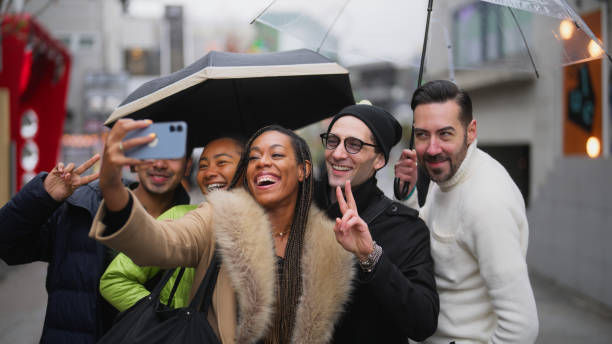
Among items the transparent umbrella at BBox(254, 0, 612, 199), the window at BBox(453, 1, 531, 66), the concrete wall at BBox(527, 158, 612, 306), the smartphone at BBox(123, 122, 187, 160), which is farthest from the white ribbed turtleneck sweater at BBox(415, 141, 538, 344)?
the window at BBox(453, 1, 531, 66)

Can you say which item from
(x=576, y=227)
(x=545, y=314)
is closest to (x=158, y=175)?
(x=545, y=314)

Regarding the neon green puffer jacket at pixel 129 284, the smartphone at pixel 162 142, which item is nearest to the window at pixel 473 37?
the neon green puffer jacket at pixel 129 284

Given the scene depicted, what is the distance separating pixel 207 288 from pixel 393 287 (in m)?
Result: 0.82

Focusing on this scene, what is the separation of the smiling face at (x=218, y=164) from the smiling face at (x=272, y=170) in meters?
0.42

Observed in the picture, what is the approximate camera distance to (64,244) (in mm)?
2707

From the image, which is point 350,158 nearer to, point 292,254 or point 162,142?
point 292,254

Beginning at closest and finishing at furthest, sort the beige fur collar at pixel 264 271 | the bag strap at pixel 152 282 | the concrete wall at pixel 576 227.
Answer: the beige fur collar at pixel 264 271 < the bag strap at pixel 152 282 < the concrete wall at pixel 576 227

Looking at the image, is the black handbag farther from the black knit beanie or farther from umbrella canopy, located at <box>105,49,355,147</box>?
the black knit beanie

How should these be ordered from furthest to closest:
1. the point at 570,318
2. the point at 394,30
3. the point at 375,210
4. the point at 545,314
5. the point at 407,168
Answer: the point at 545,314, the point at 570,318, the point at 394,30, the point at 407,168, the point at 375,210

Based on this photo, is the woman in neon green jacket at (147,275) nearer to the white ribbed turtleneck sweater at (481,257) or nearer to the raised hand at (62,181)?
the raised hand at (62,181)

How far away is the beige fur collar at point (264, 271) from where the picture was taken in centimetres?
205

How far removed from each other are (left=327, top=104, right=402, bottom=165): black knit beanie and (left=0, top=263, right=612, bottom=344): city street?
3964 millimetres

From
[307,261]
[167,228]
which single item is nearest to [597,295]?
[307,261]

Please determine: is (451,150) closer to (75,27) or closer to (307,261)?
(307,261)
